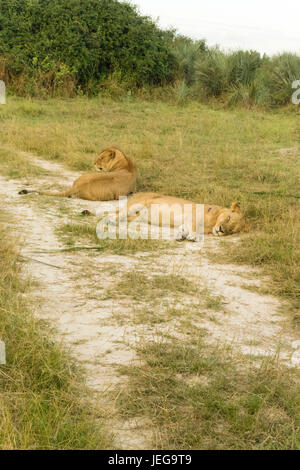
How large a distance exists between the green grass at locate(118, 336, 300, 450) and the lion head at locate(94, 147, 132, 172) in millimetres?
4610

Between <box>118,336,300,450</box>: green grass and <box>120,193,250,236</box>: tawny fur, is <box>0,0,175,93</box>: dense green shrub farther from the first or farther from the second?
<box>118,336,300,450</box>: green grass

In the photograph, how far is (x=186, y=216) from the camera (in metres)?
6.21

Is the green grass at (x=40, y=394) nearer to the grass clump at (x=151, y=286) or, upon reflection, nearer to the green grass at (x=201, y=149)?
the grass clump at (x=151, y=286)

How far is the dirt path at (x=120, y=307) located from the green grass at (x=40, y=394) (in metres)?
0.11

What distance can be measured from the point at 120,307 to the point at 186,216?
7.70ft

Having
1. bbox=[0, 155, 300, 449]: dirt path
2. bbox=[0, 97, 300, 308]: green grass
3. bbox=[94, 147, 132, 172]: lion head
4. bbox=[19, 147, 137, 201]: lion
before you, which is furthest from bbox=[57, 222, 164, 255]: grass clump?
bbox=[94, 147, 132, 172]: lion head

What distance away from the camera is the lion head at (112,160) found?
25.6 ft

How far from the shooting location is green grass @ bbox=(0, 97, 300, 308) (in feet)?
18.7

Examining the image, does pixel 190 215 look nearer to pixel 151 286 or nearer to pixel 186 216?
pixel 186 216

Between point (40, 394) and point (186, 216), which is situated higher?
point (186, 216)

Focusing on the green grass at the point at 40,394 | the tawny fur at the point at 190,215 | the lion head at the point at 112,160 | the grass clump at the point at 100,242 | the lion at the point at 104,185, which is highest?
the lion head at the point at 112,160

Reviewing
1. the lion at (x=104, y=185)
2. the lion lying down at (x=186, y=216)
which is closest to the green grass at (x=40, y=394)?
the lion lying down at (x=186, y=216)

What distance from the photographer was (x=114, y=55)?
57.5 feet

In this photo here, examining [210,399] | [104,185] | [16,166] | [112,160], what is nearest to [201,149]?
[112,160]
